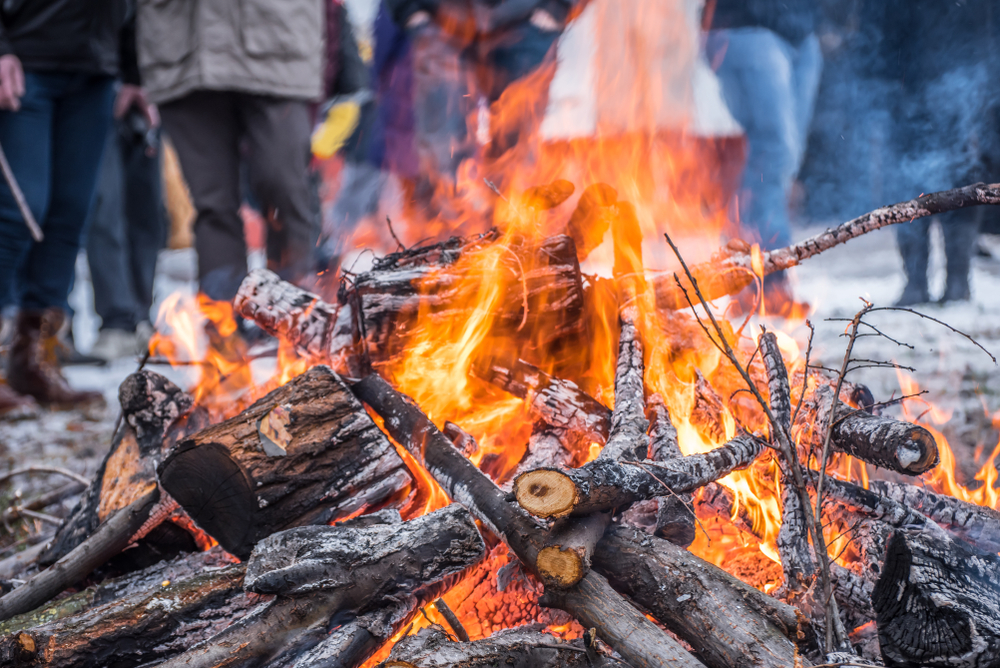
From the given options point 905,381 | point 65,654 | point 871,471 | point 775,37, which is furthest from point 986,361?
point 65,654

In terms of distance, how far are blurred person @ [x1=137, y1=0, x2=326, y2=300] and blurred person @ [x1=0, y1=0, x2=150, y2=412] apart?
52 centimetres

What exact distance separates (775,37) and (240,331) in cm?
455

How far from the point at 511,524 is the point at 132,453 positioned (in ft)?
4.81

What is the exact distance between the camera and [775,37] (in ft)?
16.2

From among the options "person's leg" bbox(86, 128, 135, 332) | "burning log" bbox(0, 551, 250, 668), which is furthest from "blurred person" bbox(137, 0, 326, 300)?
"person's leg" bbox(86, 128, 135, 332)

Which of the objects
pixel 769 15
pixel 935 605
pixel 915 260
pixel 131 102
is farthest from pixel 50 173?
pixel 915 260

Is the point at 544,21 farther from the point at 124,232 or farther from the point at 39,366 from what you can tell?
the point at 124,232

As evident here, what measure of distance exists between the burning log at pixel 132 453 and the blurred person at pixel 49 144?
2.53 meters

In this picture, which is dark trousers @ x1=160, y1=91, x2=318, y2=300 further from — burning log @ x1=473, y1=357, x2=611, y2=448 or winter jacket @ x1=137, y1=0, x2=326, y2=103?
burning log @ x1=473, y1=357, x2=611, y2=448

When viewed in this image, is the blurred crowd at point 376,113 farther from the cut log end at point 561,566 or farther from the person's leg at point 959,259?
the cut log end at point 561,566

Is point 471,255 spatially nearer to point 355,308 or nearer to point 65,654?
point 355,308

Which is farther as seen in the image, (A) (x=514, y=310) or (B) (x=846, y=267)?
(B) (x=846, y=267)

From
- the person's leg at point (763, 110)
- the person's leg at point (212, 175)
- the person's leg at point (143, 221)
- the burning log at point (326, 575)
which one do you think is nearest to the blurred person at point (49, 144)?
the person's leg at point (212, 175)

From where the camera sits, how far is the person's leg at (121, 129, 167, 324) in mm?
6219
